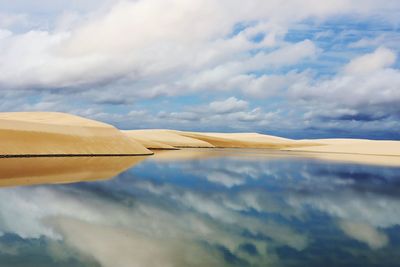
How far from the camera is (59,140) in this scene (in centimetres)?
5109

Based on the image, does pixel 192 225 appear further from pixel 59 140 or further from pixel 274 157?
pixel 274 157

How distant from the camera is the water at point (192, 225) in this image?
999cm

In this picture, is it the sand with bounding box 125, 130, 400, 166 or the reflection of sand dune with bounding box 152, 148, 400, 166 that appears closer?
the reflection of sand dune with bounding box 152, 148, 400, 166

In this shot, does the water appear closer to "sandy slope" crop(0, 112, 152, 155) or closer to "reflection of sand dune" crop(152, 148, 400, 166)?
"sandy slope" crop(0, 112, 152, 155)

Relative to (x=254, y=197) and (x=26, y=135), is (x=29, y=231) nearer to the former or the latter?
(x=254, y=197)

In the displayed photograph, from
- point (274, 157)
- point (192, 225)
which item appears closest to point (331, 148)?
point (274, 157)

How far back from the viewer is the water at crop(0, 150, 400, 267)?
999 centimetres

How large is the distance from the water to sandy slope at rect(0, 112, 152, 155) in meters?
23.5

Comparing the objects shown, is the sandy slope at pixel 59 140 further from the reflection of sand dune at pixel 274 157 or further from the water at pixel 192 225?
the water at pixel 192 225

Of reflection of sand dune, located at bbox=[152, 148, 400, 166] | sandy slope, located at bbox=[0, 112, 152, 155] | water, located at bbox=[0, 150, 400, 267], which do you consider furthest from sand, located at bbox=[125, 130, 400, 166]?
water, located at bbox=[0, 150, 400, 267]

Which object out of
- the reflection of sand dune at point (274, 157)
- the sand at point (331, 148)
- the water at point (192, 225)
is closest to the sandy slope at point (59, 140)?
the reflection of sand dune at point (274, 157)

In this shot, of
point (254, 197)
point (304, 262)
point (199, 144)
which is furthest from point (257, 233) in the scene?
point (199, 144)

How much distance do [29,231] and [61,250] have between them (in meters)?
2.36

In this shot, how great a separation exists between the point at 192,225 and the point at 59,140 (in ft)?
135
